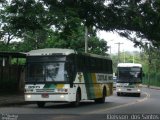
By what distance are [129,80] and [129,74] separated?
608 mm

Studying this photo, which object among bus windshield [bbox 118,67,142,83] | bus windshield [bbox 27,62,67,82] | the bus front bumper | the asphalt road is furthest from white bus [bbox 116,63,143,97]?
bus windshield [bbox 27,62,67,82]

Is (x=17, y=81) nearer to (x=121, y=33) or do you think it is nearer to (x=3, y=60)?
(x=3, y=60)

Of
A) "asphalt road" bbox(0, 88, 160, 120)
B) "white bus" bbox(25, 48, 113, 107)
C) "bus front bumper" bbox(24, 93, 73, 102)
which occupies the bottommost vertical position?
"asphalt road" bbox(0, 88, 160, 120)

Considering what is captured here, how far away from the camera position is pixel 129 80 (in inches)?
1785

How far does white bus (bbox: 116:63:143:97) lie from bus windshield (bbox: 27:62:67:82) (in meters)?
19.0

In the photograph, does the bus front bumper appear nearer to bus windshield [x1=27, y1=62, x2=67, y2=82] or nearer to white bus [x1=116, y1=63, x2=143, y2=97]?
bus windshield [x1=27, y1=62, x2=67, y2=82]

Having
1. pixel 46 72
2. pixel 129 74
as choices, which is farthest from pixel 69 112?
pixel 129 74

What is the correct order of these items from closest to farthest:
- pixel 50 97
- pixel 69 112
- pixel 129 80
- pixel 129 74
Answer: pixel 69 112
pixel 50 97
pixel 129 80
pixel 129 74

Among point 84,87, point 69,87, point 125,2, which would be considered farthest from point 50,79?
point 125,2

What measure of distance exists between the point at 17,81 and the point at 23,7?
15.2 m

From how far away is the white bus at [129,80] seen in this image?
45.3 m

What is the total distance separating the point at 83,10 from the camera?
24.6 metres

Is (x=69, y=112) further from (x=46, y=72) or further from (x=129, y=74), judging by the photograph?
(x=129, y=74)

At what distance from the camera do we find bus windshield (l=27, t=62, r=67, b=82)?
26.9 metres
